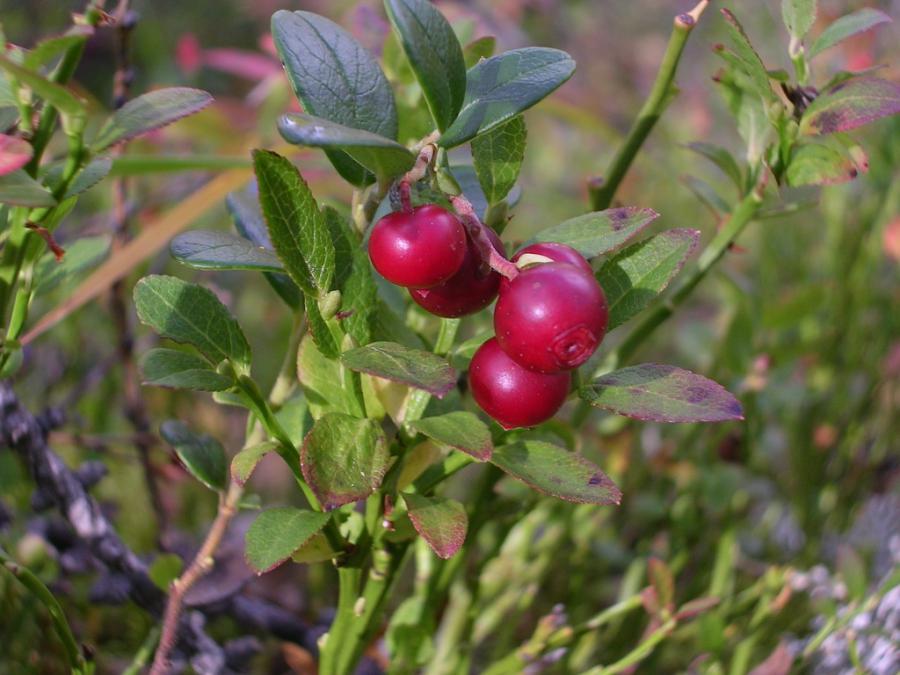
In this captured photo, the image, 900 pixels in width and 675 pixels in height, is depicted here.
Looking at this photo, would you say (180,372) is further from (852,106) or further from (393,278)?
(852,106)

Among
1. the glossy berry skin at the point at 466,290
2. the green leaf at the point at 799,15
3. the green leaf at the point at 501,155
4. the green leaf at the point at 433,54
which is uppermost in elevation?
the green leaf at the point at 433,54

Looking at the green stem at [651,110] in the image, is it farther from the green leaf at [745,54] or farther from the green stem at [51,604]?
the green stem at [51,604]

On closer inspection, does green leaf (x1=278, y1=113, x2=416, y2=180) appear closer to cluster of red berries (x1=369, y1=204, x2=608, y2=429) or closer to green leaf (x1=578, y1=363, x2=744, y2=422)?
cluster of red berries (x1=369, y1=204, x2=608, y2=429)

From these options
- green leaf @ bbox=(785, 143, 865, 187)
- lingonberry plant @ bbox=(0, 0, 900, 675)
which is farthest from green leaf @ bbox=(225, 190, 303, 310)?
green leaf @ bbox=(785, 143, 865, 187)

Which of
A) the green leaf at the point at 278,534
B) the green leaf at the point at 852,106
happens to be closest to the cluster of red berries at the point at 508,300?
the green leaf at the point at 278,534

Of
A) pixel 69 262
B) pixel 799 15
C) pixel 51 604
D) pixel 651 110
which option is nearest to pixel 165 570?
pixel 51 604

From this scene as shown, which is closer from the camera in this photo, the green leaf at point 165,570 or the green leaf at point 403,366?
the green leaf at point 403,366

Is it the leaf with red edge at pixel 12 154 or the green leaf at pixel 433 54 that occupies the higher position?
the green leaf at pixel 433 54
